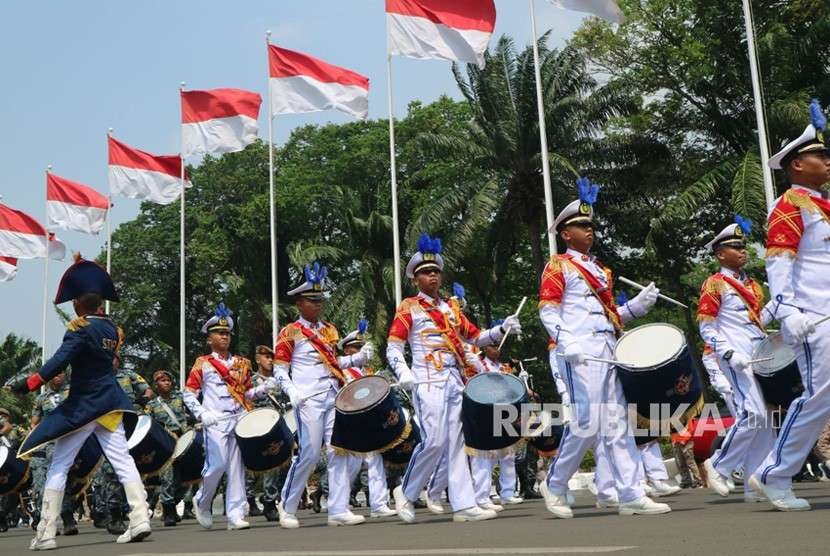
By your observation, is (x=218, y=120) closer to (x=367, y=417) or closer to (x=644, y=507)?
(x=367, y=417)

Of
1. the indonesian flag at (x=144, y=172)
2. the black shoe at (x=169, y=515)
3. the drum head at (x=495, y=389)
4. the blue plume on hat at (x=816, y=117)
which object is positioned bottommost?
the black shoe at (x=169, y=515)

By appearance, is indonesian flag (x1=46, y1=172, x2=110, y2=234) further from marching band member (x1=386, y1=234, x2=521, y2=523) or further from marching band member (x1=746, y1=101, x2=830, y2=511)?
marching band member (x1=746, y1=101, x2=830, y2=511)

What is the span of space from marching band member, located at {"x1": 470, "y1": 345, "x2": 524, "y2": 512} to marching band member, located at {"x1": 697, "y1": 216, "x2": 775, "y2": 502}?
1.98m

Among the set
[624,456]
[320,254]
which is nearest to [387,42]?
[624,456]

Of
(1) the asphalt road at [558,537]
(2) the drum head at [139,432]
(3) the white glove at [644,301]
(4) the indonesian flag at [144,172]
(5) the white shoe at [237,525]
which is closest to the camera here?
(1) the asphalt road at [558,537]

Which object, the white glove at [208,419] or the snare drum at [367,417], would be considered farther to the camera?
the white glove at [208,419]

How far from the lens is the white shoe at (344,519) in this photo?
11422 millimetres

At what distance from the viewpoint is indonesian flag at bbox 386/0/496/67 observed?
78.1 ft

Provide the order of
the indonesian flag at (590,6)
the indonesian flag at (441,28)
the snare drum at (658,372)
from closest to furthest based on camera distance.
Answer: the snare drum at (658,372)
the indonesian flag at (590,6)
the indonesian flag at (441,28)

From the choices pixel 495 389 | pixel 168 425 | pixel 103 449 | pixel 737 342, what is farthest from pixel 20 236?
pixel 737 342

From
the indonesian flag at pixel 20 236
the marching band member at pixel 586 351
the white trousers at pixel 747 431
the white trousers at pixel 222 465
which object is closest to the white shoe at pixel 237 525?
the white trousers at pixel 222 465

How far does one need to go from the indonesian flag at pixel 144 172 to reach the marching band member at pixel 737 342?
23013 millimetres

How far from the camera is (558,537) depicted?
23.7 ft

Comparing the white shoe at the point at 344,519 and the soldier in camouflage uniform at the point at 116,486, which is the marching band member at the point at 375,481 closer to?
the white shoe at the point at 344,519
